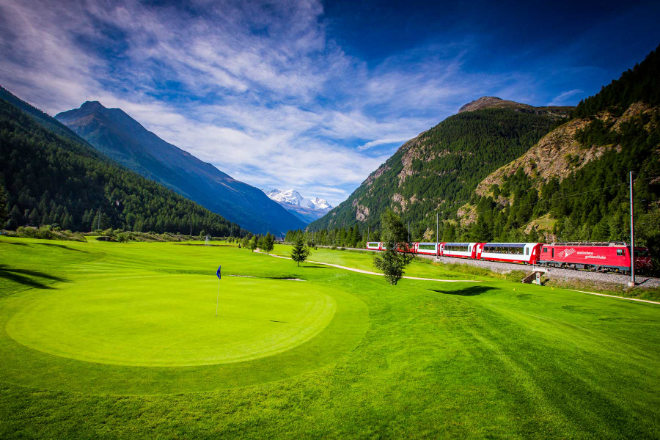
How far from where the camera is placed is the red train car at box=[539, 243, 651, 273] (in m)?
34.9

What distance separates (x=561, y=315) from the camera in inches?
626

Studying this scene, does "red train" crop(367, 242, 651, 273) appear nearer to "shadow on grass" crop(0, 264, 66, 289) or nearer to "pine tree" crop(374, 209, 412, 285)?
"pine tree" crop(374, 209, 412, 285)

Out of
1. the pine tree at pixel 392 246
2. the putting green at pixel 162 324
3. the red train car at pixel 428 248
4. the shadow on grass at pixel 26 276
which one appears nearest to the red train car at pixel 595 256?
the red train car at pixel 428 248

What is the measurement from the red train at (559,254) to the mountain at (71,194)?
173 m

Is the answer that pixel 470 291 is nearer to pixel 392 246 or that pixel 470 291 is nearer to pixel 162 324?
pixel 392 246

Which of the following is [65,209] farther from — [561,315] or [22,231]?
[561,315]

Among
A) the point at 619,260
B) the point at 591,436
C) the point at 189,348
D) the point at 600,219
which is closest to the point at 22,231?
the point at 189,348

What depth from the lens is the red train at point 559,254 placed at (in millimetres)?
35562

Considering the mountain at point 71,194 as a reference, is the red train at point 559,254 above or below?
below

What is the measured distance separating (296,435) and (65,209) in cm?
19601

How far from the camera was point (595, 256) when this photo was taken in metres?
38.4

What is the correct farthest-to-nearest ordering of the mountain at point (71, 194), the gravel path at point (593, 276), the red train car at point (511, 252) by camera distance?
the mountain at point (71, 194), the red train car at point (511, 252), the gravel path at point (593, 276)

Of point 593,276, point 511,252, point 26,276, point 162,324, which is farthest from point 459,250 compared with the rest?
point 26,276

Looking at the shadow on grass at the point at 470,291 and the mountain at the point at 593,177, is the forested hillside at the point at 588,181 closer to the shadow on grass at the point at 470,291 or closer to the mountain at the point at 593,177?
the mountain at the point at 593,177
